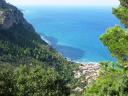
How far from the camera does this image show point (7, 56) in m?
162

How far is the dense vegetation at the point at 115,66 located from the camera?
19.5 meters

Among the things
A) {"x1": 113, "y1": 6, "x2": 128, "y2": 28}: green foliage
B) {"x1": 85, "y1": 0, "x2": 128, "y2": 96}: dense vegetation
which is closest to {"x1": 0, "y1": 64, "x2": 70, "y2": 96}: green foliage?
{"x1": 85, "y1": 0, "x2": 128, "y2": 96}: dense vegetation

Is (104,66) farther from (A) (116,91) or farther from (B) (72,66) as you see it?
(B) (72,66)

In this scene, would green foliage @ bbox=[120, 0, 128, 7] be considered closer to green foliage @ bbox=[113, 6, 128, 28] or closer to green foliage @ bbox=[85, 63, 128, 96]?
green foliage @ bbox=[113, 6, 128, 28]

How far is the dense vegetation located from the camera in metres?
19.5

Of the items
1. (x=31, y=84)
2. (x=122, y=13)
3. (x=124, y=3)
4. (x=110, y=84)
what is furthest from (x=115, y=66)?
(x=31, y=84)

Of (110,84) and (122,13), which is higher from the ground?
→ (122,13)

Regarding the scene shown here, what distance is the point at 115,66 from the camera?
20500mm

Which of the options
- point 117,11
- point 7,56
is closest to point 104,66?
point 117,11

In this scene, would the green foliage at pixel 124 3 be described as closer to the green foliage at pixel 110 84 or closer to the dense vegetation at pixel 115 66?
the dense vegetation at pixel 115 66

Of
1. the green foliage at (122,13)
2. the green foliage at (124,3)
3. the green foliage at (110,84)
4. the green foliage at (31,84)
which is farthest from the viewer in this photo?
the green foliage at (31,84)

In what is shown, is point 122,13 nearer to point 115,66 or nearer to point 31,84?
point 115,66

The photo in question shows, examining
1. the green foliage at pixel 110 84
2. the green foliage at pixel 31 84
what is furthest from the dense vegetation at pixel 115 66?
the green foliage at pixel 31 84

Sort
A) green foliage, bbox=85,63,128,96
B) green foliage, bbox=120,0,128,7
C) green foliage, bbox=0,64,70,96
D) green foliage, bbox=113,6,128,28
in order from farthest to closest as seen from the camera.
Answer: green foliage, bbox=0,64,70,96 < green foliage, bbox=120,0,128,7 < green foliage, bbox=113,6,128,28 < green foliage, bbox=85,63,128,96
